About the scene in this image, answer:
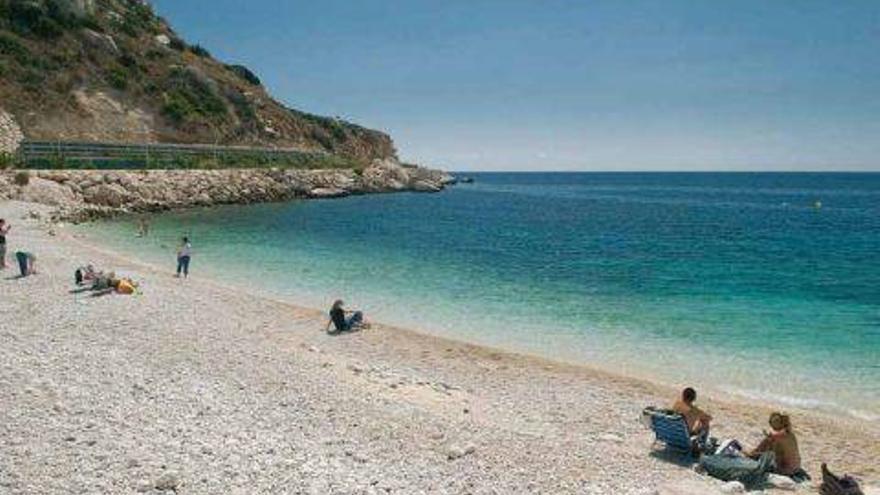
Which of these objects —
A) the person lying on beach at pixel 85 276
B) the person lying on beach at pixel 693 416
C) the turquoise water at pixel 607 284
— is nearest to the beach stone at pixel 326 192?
the turquoise water at pixel 607 284

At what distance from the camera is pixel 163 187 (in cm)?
6919

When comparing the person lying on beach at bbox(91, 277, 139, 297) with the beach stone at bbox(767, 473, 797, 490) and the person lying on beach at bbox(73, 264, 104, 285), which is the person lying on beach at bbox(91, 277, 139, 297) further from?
the beach stone at bbox(767, 473, 797, 490)

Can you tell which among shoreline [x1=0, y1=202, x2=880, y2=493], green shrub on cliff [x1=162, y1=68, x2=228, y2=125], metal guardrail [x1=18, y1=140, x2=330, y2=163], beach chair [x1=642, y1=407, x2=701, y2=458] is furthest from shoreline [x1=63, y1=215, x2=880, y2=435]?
green shrub on cliff [x1=162, y1=68, x2=228, y2=125]

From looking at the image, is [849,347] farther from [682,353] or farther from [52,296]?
[52,296]

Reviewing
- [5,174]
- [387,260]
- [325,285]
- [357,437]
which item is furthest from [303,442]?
[5,174]

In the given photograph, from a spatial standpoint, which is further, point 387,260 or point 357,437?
point 387,260

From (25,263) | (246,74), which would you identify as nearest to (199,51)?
(246,74)

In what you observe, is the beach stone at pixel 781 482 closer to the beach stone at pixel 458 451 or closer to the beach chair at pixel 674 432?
the beach chair at pixel 674 432

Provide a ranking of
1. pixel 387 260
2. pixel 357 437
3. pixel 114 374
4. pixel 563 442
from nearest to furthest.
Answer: pixel 357 437 → pixel 563 442 → pixel 114 374 → pixel 387 260

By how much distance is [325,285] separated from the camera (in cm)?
3209

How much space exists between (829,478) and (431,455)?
6333 millimetres

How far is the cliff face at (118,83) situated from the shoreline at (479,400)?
60177 mm

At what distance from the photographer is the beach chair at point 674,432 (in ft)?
42.4

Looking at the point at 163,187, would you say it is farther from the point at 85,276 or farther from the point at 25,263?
the point at 85,276
